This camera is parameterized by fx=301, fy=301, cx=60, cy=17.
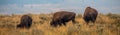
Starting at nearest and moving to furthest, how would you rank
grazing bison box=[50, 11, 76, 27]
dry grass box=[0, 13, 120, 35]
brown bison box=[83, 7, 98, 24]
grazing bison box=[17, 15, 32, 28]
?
dry grass box=[0, 13, 120, 35]
grazing bison box=[17, 15, 32, 28]
grazing bison box=[50, 11, 76, 27]
brown bison box=[83, 7, 98, 24]

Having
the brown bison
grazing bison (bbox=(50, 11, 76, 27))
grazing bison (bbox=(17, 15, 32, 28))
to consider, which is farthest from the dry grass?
the brown bison

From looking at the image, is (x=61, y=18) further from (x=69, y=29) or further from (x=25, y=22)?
(x=69, y=29)

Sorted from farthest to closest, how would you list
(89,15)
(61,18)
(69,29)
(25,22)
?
(89,15) → (61,18) → (25,22) → (69,29)

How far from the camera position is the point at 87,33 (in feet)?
21.2

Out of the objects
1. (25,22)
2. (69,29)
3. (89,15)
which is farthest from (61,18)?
(69,29)

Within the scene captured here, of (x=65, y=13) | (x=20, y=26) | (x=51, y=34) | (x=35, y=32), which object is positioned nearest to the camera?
(x=51, y=34)

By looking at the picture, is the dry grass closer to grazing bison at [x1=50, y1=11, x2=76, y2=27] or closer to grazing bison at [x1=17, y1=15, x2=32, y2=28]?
grazing bison at [x1=17, y1=15, x2=32, y2=28]

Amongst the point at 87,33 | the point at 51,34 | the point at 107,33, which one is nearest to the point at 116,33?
the point at 107,33

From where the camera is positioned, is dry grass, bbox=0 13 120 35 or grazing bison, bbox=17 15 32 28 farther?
grazing bison, bbox=17 15 32 28

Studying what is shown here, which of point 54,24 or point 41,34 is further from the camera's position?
point 54,24

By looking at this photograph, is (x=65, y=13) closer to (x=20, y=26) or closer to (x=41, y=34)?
(x=20, y=26)

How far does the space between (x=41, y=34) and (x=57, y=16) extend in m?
3.78

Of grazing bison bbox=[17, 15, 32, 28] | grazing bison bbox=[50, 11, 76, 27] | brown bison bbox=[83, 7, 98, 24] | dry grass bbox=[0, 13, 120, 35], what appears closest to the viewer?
dry grass bbox=[0, 13, 120, 35]

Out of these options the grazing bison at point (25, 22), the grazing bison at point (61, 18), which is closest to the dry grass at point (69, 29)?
the grazing bison at point (25, 22)
